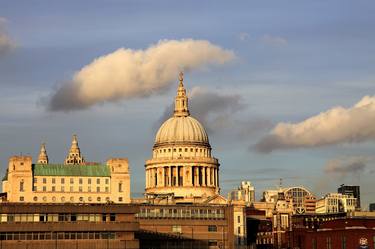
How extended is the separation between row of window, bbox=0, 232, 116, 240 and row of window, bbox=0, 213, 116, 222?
2442mm

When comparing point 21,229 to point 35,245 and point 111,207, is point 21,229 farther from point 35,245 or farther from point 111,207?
point 111,207

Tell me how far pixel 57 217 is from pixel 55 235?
3338 mm

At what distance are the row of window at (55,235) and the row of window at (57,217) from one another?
244cm

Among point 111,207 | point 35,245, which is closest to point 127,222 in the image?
point 111,207

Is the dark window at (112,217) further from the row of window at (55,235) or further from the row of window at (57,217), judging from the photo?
the row of window at (55,235)

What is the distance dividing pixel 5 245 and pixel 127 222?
22375mm

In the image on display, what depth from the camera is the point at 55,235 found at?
184 metres

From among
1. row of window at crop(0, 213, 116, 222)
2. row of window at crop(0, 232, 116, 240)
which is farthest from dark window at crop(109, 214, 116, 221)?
row of window at crop(0, 232, 116, 240)

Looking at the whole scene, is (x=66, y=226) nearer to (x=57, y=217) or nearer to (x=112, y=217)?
(x=57, y=217)

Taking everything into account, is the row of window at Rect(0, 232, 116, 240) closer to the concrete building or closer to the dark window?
the concrete building

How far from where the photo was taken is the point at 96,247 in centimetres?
18488

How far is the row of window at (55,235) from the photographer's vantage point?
181 metres

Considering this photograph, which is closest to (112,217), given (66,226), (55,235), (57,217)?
(66,226)

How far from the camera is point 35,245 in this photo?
181500mm
